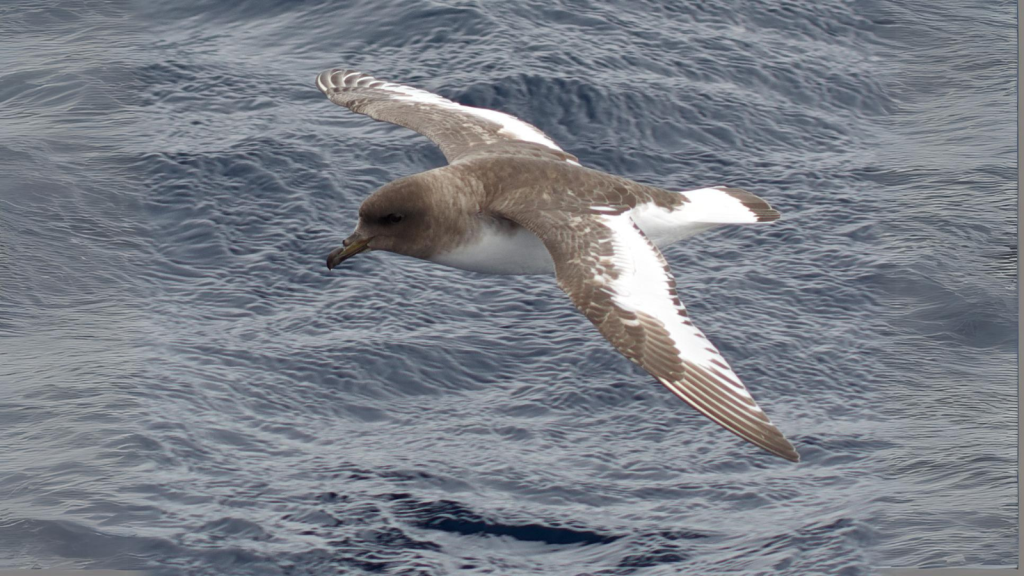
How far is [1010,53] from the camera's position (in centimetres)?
2262

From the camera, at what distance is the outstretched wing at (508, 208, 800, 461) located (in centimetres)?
974

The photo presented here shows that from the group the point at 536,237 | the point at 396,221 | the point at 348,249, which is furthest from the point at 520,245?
the point at 348,249

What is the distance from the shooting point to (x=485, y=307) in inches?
683

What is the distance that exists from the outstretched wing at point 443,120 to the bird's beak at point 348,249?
60.2 inches

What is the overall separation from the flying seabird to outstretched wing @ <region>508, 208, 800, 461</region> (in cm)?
1

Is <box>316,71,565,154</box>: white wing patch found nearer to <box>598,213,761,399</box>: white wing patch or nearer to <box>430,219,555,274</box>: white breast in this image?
<box>430,219,555,274</box>: white breast

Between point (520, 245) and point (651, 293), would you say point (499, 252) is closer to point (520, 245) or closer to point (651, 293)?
point (520, 245)

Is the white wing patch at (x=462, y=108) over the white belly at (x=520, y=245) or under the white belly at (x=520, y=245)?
over

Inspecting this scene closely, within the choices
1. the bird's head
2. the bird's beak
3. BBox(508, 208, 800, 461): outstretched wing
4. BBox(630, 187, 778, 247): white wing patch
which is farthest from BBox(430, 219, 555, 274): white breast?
BBox(630, 187, 778, 247): white wing patch

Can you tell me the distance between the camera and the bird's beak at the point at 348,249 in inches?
465

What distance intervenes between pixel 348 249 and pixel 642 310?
Answer: 2.70 m

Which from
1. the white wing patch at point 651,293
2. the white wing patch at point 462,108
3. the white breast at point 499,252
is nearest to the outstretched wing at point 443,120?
the white wing patch at point 462,108

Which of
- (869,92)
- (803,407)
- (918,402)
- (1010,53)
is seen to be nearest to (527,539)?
(803,407)

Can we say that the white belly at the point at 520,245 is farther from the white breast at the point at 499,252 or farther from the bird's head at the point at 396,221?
the bird's head at the point at 396,221
